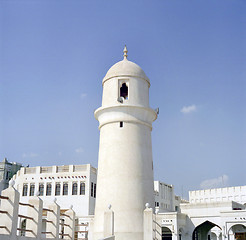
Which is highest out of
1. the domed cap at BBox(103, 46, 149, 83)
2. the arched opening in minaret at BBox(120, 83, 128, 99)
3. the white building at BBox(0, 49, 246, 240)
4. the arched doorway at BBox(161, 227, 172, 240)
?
the domed cap at BBox(103, 46, 149, 83)

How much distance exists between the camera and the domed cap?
70.5 feet

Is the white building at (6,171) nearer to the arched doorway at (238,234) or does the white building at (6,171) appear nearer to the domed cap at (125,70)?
the arched doorway at (238,234)

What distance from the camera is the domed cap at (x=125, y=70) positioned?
21500 millimetres

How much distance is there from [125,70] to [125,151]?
4.91 metres

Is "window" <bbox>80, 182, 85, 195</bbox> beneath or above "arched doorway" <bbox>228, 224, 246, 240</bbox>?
above

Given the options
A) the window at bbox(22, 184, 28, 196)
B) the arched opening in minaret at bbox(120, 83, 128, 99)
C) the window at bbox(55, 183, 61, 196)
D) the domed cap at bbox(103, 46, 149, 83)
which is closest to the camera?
the domed cap at bbox(103, 46, 149, 83)

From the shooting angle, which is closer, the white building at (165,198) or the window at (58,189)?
the window at (58,189)

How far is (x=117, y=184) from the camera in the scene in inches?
784

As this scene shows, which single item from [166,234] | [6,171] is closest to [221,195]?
[166,234]

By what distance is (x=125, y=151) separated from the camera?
66.6 feet

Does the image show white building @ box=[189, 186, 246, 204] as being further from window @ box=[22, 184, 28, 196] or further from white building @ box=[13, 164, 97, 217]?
window @ box=[22, 184, 28, 196]

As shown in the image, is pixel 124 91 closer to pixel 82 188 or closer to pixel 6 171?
pixel 82 188

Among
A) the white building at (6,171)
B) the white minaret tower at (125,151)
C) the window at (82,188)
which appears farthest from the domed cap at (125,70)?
the white building at (6,171)

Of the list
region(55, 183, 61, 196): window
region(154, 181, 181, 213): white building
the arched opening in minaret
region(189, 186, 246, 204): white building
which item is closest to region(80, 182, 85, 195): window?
region(55, 183, 61, 196): window
